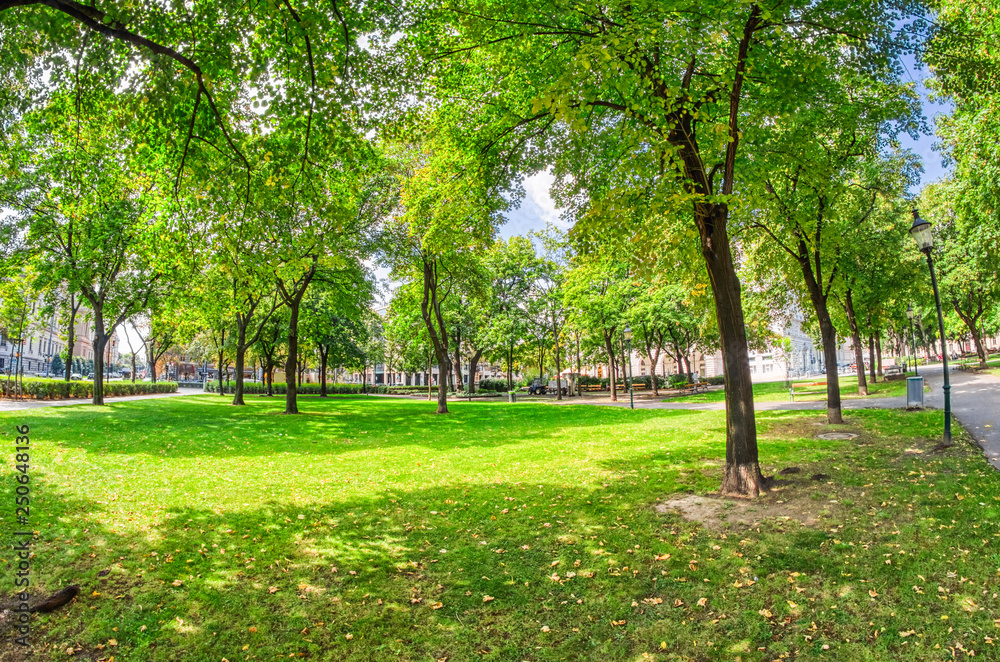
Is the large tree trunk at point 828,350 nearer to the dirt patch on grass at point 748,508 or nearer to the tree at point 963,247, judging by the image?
the tree at point 963,247

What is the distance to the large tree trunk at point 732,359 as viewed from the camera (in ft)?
24.1

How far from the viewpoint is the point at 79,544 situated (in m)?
5.33

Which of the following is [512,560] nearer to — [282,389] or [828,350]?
[828,350]

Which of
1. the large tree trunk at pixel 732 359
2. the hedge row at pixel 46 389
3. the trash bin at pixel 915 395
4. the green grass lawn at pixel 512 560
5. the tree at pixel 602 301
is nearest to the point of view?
the green grass lawn at pixel 512 560

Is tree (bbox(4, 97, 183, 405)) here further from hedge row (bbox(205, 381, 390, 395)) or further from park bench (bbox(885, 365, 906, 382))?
park bench (bbox(885, 365, 906, 382))

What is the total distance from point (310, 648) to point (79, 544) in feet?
11.1

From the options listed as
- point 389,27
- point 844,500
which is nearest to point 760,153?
point 844,500

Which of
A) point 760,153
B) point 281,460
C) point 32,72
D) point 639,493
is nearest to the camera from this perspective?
point 32,72

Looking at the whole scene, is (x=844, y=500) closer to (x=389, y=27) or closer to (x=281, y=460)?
(x=389, y=27)

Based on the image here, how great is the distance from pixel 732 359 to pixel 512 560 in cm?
434

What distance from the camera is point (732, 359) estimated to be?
292 inches

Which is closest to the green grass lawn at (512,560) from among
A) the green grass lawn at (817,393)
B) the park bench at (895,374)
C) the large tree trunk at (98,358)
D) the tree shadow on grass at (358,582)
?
the tree shadow on grass at (358,582)

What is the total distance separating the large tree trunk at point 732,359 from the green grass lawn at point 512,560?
1.75 ft

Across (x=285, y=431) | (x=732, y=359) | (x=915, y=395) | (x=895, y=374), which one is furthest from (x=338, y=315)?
(x=895, y=374)
